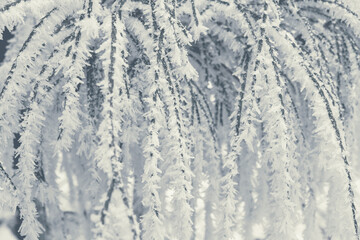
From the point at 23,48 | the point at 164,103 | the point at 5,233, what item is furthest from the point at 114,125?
the point at 5,233

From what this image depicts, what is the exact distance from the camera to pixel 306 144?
0.82 meters

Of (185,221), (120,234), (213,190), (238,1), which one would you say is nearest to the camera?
(120,234)

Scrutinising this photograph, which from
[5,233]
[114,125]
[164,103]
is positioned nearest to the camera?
[114,125]

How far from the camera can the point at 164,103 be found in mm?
607

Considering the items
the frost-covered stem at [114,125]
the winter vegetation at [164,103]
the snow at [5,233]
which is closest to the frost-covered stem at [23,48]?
the winter vegetation at [164,103]

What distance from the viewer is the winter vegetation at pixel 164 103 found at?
540 millimetres

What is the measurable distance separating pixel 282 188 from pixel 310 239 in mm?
384

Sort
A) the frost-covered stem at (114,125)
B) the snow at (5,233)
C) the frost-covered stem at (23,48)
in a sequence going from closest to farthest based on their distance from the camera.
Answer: the frost-covered stem at (114,125) → the frost-covered stem at (23,48) → the snow at (5,233)

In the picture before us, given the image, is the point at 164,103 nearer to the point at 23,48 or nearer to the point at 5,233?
the point at 23,48

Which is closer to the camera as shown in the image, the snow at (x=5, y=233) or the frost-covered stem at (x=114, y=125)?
the frost-covered stem at (x=114, y=125)

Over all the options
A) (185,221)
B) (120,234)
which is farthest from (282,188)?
(120,234)

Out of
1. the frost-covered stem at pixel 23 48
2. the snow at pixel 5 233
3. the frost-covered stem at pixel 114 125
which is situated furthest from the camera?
the snow at pixel 5 233

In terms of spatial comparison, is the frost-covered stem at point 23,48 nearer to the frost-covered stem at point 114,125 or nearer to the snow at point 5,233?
the frost-covered stem at point 114,125

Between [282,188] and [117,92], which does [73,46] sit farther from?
[282,188]
